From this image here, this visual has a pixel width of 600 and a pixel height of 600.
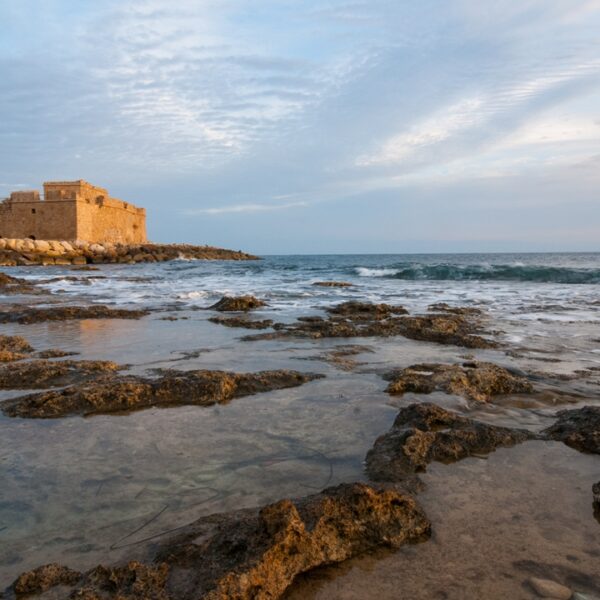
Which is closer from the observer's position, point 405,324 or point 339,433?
point 339,433

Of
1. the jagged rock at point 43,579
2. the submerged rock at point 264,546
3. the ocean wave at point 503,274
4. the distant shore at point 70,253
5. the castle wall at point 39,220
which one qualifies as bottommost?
the jagged rock at point 43,579

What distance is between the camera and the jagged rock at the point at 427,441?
8.02 ft

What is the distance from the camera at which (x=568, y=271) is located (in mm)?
22141

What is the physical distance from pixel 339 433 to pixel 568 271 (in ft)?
73.8

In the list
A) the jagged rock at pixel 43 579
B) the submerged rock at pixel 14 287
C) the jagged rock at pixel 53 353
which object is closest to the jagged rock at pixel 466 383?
the jagged rock at pixel 43 579

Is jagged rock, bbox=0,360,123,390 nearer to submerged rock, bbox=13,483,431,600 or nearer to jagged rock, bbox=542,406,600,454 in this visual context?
submerged rock, bbox=13,483,431,600

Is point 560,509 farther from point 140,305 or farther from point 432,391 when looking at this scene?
point 140,305

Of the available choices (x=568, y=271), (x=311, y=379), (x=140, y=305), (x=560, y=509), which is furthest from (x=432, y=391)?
(x=568, y=271)

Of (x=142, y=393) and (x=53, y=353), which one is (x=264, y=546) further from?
(x=53, y=353)

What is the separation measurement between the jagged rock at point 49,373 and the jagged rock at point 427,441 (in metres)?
2.56

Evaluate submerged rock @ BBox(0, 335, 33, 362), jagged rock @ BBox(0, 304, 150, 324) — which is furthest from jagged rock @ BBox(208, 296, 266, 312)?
submerged rock @ BBox(0, 335, 33, 362)

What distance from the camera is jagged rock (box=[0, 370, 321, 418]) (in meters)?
3.30

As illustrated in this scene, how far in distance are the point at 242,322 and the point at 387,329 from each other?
81.2 inches

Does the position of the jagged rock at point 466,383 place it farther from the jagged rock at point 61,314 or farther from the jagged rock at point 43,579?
the jagged rock at point 61,314
